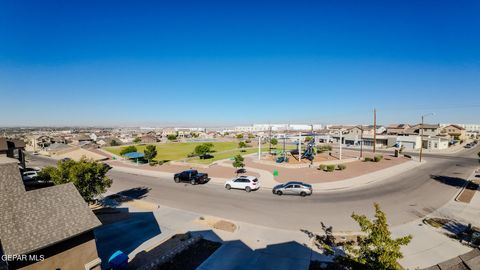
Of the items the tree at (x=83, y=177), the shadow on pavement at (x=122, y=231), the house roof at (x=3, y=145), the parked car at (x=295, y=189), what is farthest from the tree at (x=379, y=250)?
the house roof at (x=3, y=145)

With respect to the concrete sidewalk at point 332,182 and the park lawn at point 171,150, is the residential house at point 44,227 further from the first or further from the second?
the park lawn at point 171,150

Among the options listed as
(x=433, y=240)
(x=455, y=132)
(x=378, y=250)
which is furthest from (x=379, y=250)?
(x=455, y=132)

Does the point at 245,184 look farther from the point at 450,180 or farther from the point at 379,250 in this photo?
the point at 450,180

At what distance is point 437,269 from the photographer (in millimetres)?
6809

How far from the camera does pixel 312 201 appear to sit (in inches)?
845

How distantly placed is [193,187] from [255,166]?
13.8m

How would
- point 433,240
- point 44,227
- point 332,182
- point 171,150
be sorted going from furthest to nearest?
point 171,150 → point 332,182 → point 433,240 → point 44,227

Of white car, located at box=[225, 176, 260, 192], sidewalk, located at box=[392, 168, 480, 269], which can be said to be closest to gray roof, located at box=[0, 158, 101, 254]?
sidewalk, located at box=[392, 168, 480, 269]

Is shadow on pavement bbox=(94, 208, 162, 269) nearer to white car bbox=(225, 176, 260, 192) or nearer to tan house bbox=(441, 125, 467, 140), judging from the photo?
white car bbox=(225, 176, 260, 192)

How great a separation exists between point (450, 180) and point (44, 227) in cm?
3929

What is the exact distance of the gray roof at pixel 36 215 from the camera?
8734 mm

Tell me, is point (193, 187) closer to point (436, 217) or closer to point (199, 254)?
point (199, 254)

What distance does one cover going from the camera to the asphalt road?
57.5 ft

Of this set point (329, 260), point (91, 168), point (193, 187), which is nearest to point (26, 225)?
point (91, 168)
